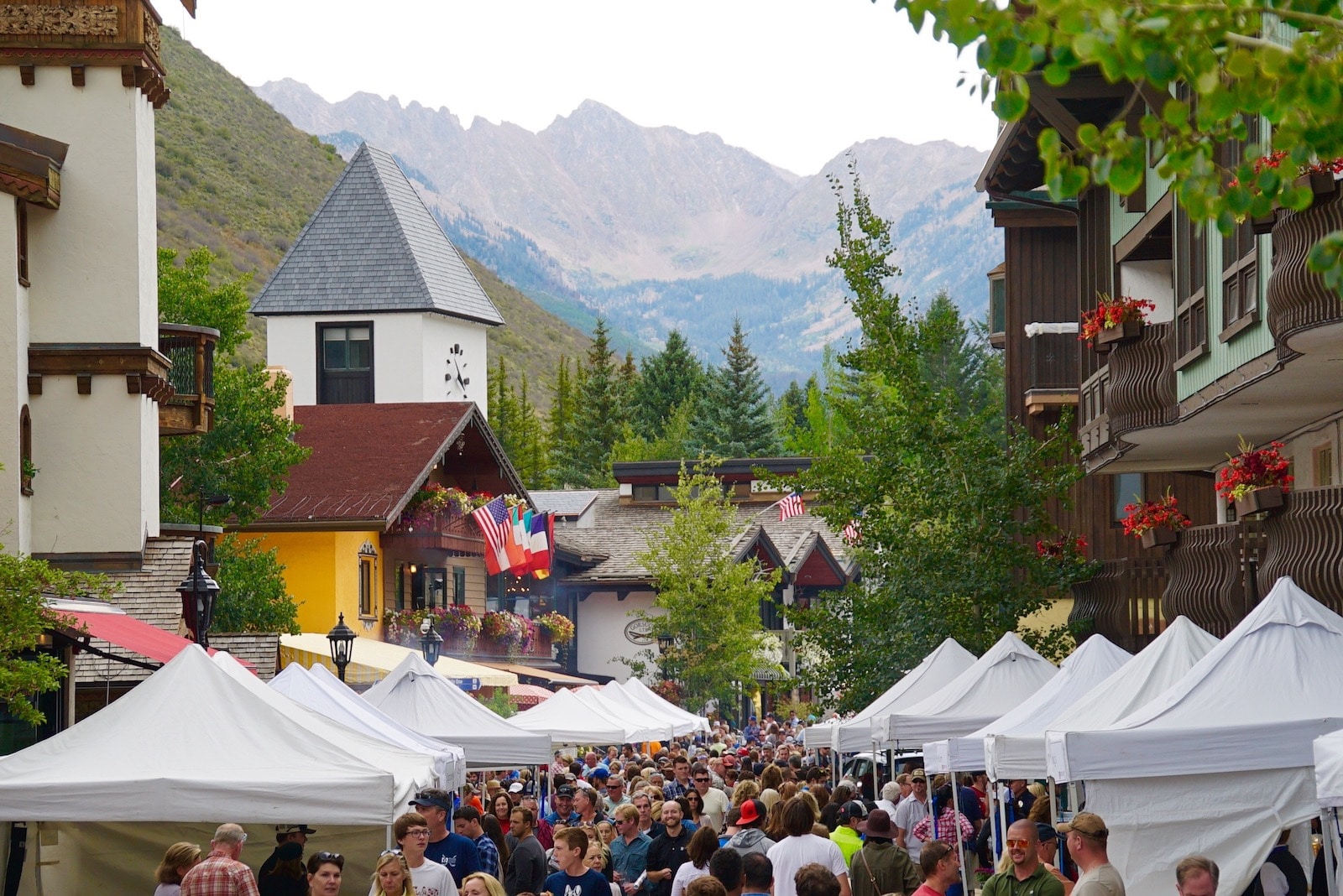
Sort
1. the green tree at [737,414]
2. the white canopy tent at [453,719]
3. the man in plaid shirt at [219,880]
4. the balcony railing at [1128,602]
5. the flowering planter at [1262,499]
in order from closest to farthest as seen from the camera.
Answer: the man in plaid shirt at [219,880] → the flowering planter at [1262,499] → the white canopy tent at [453,719] → the balcony railing at [1128,602] → the green tree at [737,414]

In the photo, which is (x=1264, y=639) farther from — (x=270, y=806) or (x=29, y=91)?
(x=29, y=91)

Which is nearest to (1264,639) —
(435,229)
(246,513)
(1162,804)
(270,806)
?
(1162,804)

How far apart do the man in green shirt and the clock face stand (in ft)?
178

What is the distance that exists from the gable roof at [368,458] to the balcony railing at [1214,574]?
2489 centimetres

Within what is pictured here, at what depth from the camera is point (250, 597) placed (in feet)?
115

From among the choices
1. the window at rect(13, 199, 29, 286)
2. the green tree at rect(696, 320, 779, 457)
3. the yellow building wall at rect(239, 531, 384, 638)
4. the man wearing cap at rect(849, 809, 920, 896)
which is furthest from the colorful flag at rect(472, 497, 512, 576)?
the green tree at rect(696, 320, 779, 457)

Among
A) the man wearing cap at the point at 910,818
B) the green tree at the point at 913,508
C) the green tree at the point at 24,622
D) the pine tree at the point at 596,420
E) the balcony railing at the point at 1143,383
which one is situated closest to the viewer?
the green tree at the point at 24,622

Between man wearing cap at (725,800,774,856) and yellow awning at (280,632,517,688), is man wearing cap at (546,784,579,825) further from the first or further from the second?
yellow awning at (280,632,517,688)

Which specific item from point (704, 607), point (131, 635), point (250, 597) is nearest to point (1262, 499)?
point (131, 635)

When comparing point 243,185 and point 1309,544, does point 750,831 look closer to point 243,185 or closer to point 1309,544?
point 1309,544

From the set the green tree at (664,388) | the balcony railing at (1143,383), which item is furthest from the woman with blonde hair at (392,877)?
the green tree at (664,388)

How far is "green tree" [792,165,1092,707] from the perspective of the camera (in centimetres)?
2667

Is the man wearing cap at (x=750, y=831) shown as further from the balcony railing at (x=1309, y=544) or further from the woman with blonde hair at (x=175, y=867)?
the balcony railing at (x=1309, y=544)

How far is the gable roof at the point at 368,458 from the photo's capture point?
144 ft
